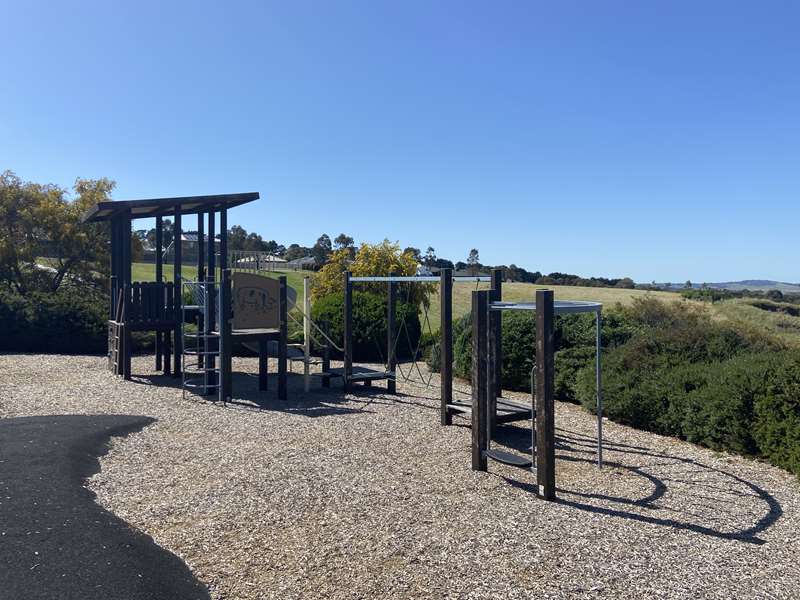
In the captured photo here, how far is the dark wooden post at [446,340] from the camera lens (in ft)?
28.1

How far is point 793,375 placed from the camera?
7281 mm

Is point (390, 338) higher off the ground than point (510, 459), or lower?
higher

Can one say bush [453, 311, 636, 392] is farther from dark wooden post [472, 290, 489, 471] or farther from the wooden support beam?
dark wooden post [472, 290, 489, 471]

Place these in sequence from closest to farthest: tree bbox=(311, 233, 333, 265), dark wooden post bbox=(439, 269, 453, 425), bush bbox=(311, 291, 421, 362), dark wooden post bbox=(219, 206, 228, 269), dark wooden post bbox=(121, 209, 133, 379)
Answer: dark wooden post bbox=(439, 269, 453, 425) → dark wooden post bbox=(121, 209, 133, 379) → dark wooden post bbox=(219, 206, 228, 269) → bush bbox=(311, 291, 421, 362) → tree bbox=(311, 233, 333, 265)

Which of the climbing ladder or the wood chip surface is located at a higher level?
the climbing ladder

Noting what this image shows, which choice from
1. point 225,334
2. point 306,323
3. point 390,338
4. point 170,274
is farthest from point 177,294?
point 170,274

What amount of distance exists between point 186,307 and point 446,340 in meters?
7.16

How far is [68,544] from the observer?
4.68 meters

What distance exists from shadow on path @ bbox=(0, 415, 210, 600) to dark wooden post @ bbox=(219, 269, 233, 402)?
3626 millimetres

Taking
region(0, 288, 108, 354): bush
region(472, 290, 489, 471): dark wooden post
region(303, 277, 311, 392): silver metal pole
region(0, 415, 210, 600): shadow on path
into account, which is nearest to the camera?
region(0, 415, 210, 600): shadow on path

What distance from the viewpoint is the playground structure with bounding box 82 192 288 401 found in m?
11.1

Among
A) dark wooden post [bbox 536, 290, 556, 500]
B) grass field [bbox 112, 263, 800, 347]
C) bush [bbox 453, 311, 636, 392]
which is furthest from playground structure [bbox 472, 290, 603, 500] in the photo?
grass field [bbox 112, 263, 800, 347]

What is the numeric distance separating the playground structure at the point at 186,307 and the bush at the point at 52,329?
10.0ft

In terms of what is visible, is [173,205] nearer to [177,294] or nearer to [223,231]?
[223,231]
